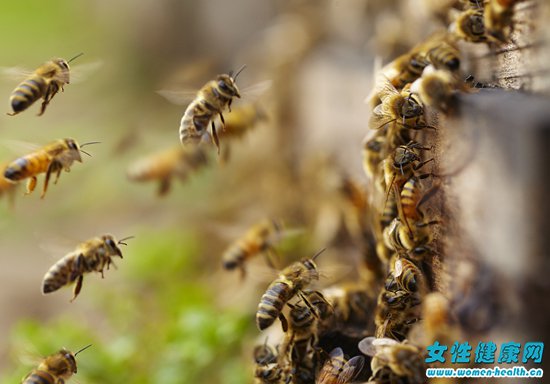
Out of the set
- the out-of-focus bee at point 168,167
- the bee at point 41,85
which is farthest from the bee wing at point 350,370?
the out-of-focus bee at point 168,167

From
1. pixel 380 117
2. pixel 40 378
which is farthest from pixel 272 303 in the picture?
pixel 40 378

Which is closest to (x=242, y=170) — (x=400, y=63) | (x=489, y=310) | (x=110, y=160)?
(x=110, y=160)

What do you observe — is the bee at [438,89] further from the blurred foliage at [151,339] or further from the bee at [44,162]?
the blurred foliage at [151,339]

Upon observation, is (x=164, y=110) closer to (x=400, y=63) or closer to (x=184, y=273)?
(x=184, y=273)

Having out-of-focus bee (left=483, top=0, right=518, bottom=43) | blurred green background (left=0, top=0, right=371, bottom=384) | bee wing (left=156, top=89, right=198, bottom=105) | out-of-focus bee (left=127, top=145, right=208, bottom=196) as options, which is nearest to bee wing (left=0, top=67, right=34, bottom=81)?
blurred green background (left=0, top=0, right=371, bottom=384)

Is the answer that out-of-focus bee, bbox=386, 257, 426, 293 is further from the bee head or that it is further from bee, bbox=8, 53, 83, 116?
bee, bbox=8, 53, 83, 116

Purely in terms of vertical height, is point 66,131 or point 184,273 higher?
point 66,131
